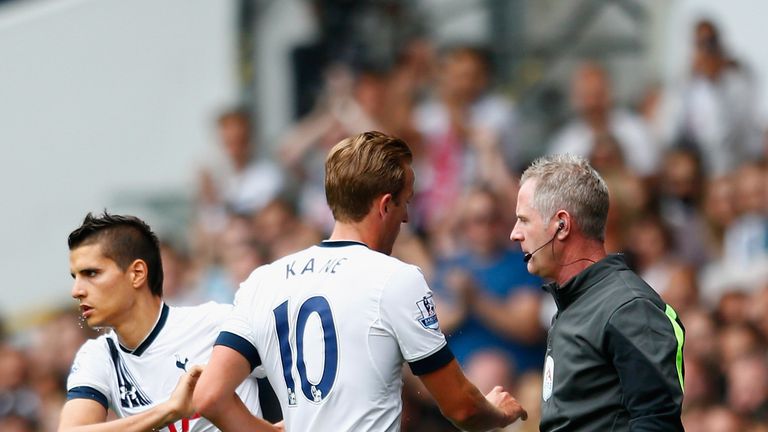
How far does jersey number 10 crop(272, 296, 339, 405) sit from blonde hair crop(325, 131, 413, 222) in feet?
1.01

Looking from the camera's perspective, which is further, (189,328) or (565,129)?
(565,129)

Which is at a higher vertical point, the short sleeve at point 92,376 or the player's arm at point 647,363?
the short sleeve at point 92,376

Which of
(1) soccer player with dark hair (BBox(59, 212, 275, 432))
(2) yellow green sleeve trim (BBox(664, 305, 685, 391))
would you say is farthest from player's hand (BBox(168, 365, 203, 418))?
(2) yellow green sleeve trim (BBox(664, 305, 685, 391))

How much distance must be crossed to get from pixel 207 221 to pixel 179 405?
25.3 feet

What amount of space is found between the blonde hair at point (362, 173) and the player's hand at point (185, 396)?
0.68 metres

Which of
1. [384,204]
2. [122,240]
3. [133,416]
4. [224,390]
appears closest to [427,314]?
[384,204]

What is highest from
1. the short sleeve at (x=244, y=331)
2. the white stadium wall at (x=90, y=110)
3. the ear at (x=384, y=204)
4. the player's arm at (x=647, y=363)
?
the white stadium wall at (x=90, y=110)

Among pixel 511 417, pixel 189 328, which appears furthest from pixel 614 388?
pixel 189 328

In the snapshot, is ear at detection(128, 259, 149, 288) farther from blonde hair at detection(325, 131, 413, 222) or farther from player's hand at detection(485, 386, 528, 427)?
player's hand at detection(485, 386, 528, 427)

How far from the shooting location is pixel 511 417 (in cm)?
421

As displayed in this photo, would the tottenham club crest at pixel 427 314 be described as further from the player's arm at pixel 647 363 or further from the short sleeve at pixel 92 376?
the short sleeve at pixel 92 376

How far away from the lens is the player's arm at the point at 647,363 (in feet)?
11.9

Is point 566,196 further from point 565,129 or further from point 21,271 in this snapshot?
point 21,271

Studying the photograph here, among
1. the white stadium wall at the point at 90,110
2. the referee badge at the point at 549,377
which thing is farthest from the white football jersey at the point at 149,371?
the white stadium wall at the point at 90,110
